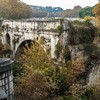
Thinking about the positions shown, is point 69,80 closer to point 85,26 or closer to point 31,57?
point 31,57

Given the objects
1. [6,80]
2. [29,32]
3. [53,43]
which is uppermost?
[29,32]

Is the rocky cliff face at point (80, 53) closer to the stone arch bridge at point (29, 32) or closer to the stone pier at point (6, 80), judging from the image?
the stone arch bridge at point (29, 32)

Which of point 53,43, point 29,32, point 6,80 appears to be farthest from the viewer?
point 29,32

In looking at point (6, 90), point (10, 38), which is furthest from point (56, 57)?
point (6, 90)

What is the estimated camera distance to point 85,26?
27016mm

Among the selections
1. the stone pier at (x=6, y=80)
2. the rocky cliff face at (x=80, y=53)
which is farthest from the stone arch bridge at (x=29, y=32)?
the stone pier at (x=6, y=80)

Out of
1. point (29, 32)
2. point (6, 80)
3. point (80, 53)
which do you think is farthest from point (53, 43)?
point (6, 80)

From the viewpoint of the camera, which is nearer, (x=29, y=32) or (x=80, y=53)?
(x=80, y=53)

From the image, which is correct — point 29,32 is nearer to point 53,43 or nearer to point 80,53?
point 53,43

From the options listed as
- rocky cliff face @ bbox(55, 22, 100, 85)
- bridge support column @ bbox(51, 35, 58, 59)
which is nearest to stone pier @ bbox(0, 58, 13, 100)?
rocky cliff face @ bbox(55, 22, 100, 85)

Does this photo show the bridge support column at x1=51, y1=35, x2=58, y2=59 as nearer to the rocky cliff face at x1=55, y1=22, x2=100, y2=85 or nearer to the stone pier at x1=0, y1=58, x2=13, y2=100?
the rocky cliff face at x1=55, y1=22, x2=100, y2=85

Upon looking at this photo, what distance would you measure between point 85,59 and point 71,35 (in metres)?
2.19

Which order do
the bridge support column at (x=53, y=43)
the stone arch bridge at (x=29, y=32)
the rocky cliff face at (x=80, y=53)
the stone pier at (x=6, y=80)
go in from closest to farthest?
the stone pier at (x=6, y=80), the rocky cliff face at (x=80, y=53), the bridge support column at (x=53, y=43), the stone arch bridge at (x=29, y=32)

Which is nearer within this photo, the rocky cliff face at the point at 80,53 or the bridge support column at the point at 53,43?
the rocky cliff face at the point at 80,53
